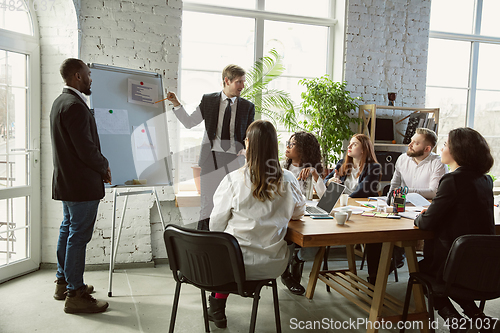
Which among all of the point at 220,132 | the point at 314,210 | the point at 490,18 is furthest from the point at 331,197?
the point at 490,18

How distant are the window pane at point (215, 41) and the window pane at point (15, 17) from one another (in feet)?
4.44

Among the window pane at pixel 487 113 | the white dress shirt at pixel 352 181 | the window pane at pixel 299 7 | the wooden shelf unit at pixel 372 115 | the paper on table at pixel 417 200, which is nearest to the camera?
the paper on table at pixel 417 200

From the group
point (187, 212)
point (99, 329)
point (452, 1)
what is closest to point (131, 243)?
point (187, 212)

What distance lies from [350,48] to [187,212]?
245 cm

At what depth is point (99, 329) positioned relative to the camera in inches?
91.1

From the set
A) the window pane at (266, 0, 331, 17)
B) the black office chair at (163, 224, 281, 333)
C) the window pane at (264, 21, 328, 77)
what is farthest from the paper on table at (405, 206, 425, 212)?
the window pane at (266, 0, 331, 17)

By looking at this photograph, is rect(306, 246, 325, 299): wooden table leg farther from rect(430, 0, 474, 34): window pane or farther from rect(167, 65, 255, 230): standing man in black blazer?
rect(430, 0, 474, 34): window pane

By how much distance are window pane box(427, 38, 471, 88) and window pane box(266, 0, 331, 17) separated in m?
1.43

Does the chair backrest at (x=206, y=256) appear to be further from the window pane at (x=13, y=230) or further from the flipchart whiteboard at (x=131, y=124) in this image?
the window pane at (x=13, y=230)

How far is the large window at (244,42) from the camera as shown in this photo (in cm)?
384

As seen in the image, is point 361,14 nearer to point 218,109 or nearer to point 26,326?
point 218,109

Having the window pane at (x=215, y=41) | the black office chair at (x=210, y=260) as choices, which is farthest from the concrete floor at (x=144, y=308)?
the window pane at (x=215, y=41)

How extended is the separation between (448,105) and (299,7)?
227 cm

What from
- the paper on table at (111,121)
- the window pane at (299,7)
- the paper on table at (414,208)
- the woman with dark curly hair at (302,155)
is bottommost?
the paper on table at (414,208)
